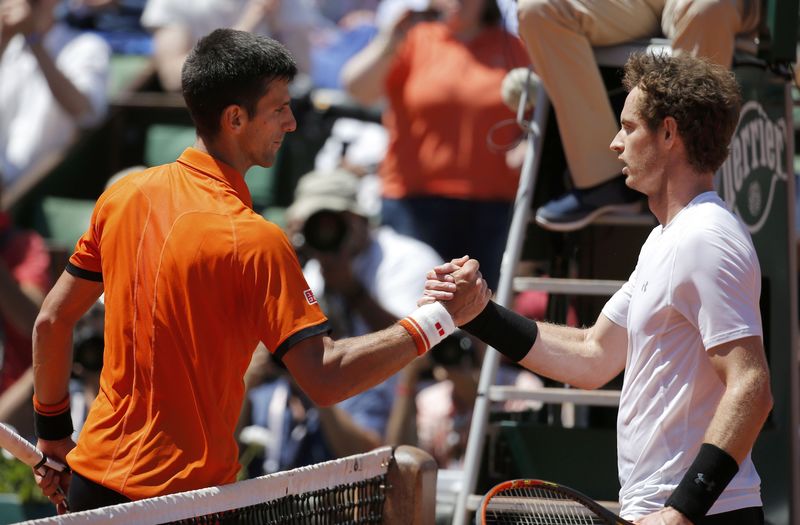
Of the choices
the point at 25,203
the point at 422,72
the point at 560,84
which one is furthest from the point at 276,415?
the point at 25,203

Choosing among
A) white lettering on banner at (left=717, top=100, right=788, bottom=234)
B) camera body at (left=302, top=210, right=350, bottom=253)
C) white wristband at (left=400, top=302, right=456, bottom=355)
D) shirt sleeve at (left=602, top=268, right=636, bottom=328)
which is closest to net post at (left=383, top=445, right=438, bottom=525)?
white wristband at (left=400, top=302, right=456, bottom=355)

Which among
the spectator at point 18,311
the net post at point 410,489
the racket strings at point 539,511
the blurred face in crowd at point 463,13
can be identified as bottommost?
the spectator at point 18,311

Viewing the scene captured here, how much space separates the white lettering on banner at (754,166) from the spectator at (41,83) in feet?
16.9

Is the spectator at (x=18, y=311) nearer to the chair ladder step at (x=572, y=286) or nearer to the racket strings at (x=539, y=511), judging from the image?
the chair ladder step at (x=572, y=286)

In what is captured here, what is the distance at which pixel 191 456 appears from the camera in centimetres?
340

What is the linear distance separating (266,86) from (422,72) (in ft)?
13.2

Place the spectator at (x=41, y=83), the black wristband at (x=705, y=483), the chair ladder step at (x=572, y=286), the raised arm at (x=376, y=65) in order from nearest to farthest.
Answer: the black wristband at (x=705, y=483) < the chair ladder step at (x=572, y=286) < the raised arm at (x=376, y=65) < the spectator at (x=41, y=83)

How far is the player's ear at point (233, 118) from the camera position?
3.62 m

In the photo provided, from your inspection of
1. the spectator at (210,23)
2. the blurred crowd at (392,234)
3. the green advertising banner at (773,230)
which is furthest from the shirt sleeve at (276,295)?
the spectator at (210,23)

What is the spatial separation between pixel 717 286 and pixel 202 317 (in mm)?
1275

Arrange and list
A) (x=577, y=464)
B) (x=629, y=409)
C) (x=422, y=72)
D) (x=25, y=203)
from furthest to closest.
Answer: (x=25, y=203)
(x=422, y=72)
(x=577, y=464)
(x=629, y=409)

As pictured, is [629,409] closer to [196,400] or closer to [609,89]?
[196,400]

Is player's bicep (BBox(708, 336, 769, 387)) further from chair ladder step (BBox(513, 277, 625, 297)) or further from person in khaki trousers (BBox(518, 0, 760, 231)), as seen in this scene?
person in khaki trousers (BBox(518, 0, 760, 231))

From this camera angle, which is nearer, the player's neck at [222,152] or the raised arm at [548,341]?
the player's neck at [222,152]
